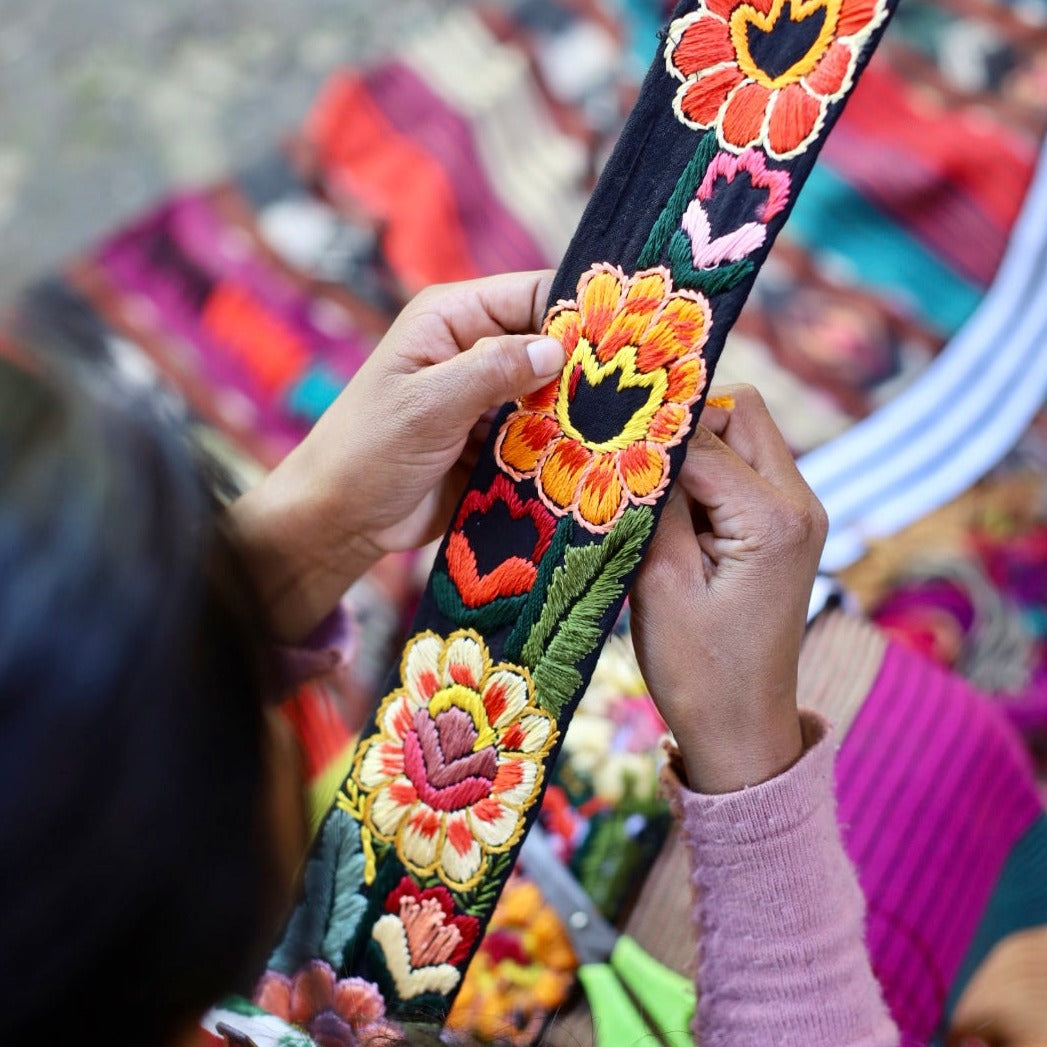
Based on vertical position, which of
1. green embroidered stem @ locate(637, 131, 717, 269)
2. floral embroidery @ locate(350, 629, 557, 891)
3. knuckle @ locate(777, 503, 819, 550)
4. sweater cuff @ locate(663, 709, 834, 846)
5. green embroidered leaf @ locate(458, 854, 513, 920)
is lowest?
green embroidered leaf @ locate(458, 854, 513, 920)

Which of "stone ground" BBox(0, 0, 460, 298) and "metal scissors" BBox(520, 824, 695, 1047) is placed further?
"stone ground" BBox(0, 0, 460, 298)

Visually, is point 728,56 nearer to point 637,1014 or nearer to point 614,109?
point 637,1014

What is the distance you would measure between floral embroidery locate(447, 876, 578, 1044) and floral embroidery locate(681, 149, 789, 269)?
478 mm

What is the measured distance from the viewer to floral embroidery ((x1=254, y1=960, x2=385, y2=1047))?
1.91 feet

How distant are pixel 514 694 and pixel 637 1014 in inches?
10.1

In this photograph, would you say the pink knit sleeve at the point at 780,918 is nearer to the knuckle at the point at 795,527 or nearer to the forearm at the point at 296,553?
the knuckle at the point at 795,527

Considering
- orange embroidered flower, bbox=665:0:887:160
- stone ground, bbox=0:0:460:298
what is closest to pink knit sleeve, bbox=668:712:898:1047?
orange embroidered flower, bbox=665:0:887:160

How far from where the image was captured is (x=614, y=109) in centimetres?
140

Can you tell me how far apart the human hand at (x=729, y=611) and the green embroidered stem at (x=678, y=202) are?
10 centimetres

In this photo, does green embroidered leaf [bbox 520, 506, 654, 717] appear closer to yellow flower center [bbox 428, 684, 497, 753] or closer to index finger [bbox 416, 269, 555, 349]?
yellow flower center [bbox 428, 684, 497, 753]

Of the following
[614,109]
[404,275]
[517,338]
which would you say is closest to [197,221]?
[404,275]

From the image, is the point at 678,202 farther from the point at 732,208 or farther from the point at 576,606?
the point at 576,606

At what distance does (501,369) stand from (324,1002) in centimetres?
40

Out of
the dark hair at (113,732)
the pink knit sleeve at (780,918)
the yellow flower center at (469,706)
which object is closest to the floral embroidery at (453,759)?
the yellow flower center at (469,706)
